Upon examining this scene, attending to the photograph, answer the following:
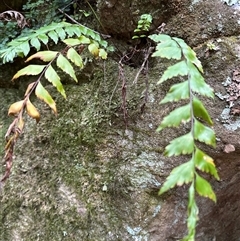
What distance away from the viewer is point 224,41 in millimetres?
1239

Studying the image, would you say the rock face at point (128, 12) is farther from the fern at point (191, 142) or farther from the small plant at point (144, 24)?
the fern at point (191, 142)

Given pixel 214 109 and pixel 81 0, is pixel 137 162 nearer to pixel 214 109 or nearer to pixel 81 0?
pixel 214 109

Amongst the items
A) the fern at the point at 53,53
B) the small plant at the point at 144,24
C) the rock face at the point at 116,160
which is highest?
the fern at the point at 53,53

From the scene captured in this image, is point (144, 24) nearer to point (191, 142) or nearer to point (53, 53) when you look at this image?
point (53, 53)

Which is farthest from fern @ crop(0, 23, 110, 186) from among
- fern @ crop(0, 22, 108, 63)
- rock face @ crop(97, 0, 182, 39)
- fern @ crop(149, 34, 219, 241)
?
fern @ crop(149, 34, 219, 241)

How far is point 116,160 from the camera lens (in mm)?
1319

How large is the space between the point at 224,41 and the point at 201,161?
0.60 metres

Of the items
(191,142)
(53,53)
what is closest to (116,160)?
(53,53)

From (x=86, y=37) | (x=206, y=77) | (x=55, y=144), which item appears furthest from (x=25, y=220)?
(x=206, y=77)

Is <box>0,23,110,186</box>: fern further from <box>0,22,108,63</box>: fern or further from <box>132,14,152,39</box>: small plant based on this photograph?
<box>132,14,152,39</box>: small plant

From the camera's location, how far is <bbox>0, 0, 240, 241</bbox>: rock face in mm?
1249

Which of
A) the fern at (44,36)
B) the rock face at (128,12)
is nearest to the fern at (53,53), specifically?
the fern at (44,36)

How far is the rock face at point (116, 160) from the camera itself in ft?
4.10

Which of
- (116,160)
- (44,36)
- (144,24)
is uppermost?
(44,36)
